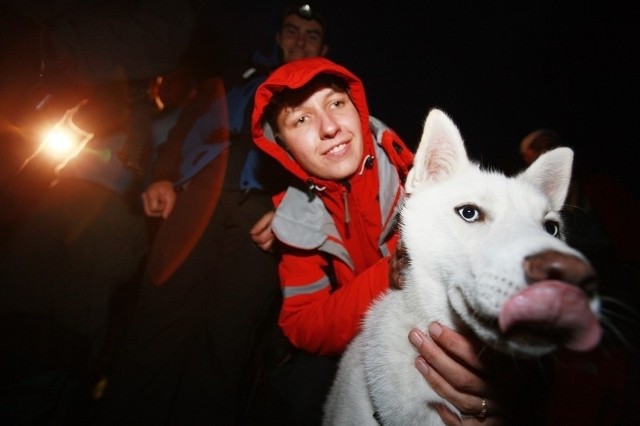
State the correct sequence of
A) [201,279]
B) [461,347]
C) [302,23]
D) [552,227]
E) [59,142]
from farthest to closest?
[302,23], [201,279], [59,142], [552,227], [461,347]

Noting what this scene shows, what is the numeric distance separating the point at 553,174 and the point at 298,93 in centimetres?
196

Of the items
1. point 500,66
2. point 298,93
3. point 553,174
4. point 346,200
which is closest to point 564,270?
point 553,174

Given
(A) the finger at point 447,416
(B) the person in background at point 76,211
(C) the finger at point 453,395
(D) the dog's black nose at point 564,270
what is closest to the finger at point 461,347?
(C) the finger at point 453,395

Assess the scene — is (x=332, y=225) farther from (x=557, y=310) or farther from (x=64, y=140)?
(x=64, y=140)

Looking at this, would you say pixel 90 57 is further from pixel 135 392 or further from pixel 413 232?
pixel 135 392

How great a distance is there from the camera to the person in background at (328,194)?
2287 millimetres

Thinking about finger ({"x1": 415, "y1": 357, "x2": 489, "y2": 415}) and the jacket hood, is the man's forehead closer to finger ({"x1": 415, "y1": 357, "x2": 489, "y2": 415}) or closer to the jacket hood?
the jacket hood

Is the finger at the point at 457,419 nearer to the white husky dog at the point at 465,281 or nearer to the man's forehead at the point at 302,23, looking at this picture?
the white husky dog at the point at 465,281

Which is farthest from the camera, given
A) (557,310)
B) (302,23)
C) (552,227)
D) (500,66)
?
(500,66)

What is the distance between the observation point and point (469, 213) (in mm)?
1451

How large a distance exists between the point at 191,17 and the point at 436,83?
21.1 ft

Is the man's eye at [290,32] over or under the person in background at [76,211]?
over

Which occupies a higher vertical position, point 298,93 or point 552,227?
point 298,93

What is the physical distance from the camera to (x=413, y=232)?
161 cm
